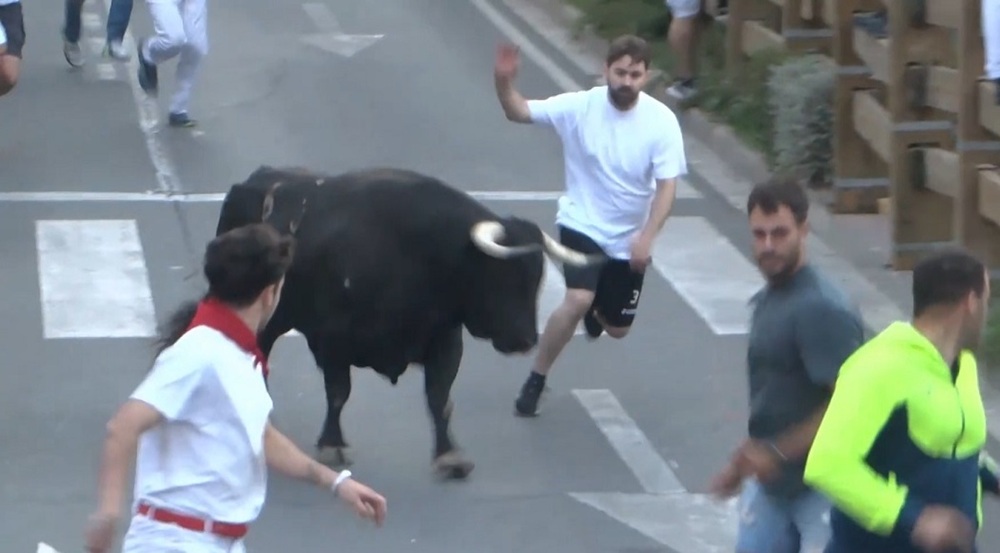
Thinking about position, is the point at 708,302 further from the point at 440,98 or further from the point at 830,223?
the point at 440,98

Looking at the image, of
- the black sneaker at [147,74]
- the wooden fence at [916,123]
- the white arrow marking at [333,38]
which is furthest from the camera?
the white arrow marking at [333,38]

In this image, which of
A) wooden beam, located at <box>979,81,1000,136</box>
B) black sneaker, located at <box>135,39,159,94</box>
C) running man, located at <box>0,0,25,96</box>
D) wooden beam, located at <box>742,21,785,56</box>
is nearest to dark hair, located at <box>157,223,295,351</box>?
wooden beam, located at <box>979,81,1000,136</box>

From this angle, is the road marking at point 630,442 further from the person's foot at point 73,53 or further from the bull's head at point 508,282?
the person's foot at point 73,53

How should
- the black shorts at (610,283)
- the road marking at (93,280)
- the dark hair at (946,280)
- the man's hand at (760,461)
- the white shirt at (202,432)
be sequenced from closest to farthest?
the dark hair at (946,280)
the white shirt at (202,432)
the man's hand at (760,461)
the black shorts at (610,283)
the road marking at (93,280)

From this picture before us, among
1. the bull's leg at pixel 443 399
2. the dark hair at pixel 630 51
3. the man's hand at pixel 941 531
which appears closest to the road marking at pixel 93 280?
the bull's leg at pixel 443 399

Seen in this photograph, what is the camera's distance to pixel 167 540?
16.4ft

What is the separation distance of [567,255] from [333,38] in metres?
11.5

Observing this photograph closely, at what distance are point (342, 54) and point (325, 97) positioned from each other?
203cm

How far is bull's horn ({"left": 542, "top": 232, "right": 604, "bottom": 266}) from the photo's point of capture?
8281 mm

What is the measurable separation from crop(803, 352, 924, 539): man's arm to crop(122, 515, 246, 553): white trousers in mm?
1547

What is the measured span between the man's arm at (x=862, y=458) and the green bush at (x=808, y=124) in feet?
31.0

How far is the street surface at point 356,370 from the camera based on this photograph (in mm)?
8172

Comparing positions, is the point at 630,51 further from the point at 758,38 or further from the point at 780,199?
the point at 758,38

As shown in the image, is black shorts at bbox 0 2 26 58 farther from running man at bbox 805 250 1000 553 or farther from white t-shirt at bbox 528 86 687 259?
running man at bbox 805 250 1000 553
